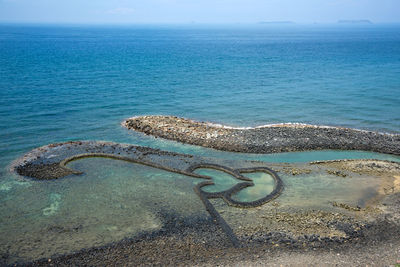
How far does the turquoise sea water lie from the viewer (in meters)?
23.6

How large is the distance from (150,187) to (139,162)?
5.02 m

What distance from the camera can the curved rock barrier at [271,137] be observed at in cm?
3578

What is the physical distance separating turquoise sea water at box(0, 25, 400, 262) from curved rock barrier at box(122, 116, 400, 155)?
1274mm

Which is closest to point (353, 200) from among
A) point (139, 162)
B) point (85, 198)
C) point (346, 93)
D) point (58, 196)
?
point (139, 162)

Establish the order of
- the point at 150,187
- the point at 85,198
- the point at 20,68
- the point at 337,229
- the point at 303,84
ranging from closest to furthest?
1. the point at 337,229
2. the point at 85,198
3. the point at 150,187
4. the point at 303,84
5. the point at 20,68

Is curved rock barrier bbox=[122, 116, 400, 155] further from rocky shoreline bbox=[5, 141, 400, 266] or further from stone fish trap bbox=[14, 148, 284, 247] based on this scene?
rocky shoreline bbox=[5, 141, 400, 266]

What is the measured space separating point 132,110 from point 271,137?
2229 cm

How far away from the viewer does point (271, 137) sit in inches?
1476

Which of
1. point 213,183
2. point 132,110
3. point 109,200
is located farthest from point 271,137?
point 132,110

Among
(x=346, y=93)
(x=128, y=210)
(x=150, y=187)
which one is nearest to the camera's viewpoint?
(x=128, y=210)

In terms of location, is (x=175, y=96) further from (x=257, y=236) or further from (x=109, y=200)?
(x=257, y=236)

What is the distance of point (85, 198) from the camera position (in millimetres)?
25984

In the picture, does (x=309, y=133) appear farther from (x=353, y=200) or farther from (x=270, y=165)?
(x=353, y=200)

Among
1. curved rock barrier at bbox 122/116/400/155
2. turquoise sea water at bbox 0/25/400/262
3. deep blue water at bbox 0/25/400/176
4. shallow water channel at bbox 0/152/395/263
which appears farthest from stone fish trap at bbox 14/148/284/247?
curved rock barrier at bbox 122/116/400/155
